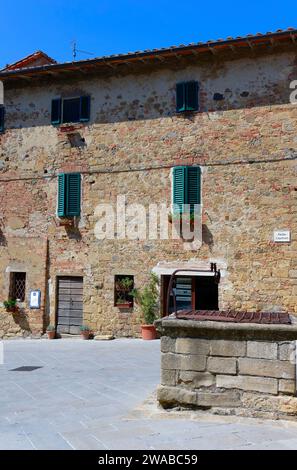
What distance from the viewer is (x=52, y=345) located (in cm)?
1116

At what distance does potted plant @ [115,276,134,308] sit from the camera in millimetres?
11850

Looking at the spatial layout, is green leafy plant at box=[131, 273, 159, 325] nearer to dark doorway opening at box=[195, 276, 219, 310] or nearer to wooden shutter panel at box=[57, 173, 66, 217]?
dark doorway opening at box=[195, 276, 219, 310]

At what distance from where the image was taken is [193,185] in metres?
11.4

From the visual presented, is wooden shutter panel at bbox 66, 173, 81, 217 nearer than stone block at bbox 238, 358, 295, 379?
No

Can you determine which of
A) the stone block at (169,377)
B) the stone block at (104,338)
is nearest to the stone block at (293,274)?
the stone block at (104,338)

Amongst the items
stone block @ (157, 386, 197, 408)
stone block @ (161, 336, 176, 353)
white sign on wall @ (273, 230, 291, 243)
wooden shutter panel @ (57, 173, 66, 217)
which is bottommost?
stone block @ (157, 386, 197, 408)

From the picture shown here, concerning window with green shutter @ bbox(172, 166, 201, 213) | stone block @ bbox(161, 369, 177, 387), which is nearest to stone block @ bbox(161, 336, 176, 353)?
stone block @ bbox(161, 369, 177, 387)

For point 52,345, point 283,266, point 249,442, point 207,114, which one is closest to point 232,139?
point 207,114

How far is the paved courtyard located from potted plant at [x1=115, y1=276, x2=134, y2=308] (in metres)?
3.64

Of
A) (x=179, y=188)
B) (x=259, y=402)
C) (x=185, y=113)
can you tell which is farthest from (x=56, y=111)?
(x=259, y=402)

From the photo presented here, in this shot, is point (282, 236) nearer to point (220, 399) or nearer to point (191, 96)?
point (191, 96)

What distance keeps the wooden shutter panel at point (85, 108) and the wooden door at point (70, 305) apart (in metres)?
4.49

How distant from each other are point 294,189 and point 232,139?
6.49 feet

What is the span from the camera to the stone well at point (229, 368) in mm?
4574
